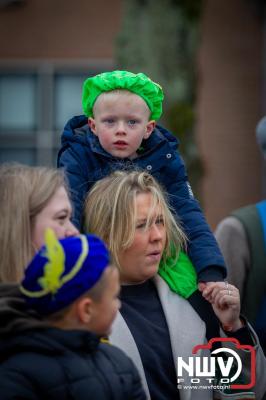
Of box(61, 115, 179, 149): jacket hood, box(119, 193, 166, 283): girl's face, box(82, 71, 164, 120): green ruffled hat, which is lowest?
box(119, 193, 166, 283): girl's face

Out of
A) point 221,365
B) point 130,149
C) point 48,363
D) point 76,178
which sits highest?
point 130,149

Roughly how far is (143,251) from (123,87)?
63cm

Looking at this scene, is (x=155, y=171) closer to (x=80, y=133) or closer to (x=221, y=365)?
(x=80, y=133)

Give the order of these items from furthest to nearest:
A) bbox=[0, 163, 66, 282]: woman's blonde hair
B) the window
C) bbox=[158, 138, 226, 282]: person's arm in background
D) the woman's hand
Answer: the window
bbox=[158, 138, 226, 282]: person's arm in background
the woman's hand
bbox=[0, 163, 66, 282]: woman's blonde hair

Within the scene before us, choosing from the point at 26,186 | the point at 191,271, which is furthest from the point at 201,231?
the point at 26,186

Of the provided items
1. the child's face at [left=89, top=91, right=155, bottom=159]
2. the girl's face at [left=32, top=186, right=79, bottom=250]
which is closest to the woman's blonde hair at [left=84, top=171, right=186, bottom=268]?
the child's face at [left=89, top=91, right=155, bottom=159]

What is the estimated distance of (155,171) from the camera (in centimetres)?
374

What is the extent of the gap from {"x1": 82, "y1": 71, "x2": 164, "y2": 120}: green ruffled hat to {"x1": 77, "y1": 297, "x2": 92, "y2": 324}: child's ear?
3.66 ft

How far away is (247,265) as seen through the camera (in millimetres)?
4566

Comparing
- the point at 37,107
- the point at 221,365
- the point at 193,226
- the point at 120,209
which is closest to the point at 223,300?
the point at 221,365

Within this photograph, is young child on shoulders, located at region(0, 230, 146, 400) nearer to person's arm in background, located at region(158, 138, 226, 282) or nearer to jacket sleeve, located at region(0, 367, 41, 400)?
jacket sleeve, located at region(0, 367, 41, 400)

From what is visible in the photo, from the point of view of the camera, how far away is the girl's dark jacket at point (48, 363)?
8.96 feet

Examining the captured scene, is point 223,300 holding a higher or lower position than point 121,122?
lower

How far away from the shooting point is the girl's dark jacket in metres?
2.73
